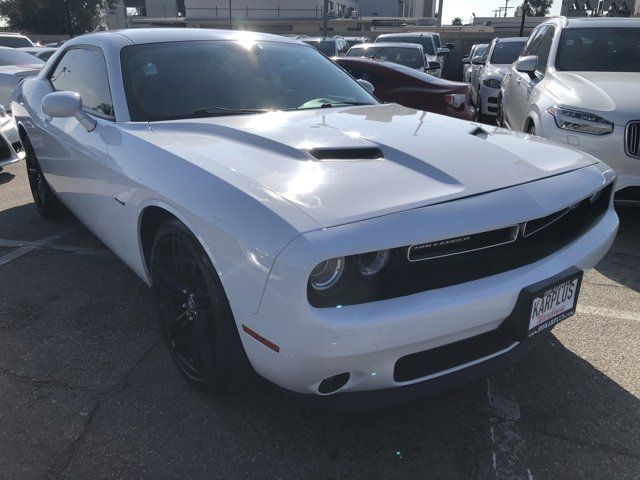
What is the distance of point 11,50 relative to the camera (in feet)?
31.4

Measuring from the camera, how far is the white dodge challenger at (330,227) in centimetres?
169

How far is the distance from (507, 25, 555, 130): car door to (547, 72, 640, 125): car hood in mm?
398

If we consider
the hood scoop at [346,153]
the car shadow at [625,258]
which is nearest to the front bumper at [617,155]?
the car shadow at [625,258]

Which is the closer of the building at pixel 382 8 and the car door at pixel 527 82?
the car door at pixel 527 82

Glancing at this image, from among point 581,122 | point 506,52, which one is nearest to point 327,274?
point 581,122

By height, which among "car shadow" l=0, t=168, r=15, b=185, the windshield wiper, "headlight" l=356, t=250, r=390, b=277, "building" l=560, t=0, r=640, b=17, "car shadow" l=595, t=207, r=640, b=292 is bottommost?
"car shadow" l=0, t=168, r=15, b=185

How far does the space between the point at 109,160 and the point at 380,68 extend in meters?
4.69

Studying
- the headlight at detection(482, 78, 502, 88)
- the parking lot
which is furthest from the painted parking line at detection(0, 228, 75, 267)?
the headlight at detection(482, 78, 502, 88)

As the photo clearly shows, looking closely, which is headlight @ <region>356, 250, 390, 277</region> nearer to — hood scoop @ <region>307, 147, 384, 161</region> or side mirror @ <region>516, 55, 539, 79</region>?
hood scoop @ <region>307, 147, 384, 161</region>

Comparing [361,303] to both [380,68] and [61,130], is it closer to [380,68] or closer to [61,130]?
[61,130]

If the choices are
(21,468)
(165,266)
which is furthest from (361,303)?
(21,468)

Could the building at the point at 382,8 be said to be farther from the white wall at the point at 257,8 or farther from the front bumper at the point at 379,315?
the front bumper at the point at 379,315

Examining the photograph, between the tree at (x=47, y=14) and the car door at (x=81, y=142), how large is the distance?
44954mm

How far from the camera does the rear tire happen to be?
4.57 m
